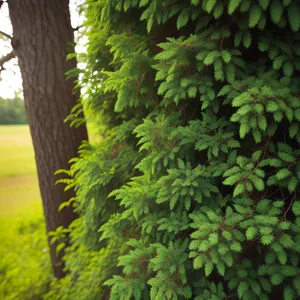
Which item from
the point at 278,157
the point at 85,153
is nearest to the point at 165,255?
the point at 278,157

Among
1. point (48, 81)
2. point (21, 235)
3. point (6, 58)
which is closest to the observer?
point (48, 81)

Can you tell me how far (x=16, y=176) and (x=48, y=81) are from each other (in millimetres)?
8796

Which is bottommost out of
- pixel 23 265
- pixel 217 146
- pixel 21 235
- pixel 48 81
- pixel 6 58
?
pixel 21 235

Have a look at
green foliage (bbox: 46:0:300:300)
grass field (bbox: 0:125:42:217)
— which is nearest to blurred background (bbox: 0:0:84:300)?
grass field (bbox: 0:125:42:217)

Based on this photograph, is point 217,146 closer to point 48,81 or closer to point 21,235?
point 48,81

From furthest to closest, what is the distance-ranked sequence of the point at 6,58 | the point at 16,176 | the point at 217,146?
the point at 16,176 → the point at 6,58 → the point at 217,146

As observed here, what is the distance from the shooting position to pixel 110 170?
10.1 ft

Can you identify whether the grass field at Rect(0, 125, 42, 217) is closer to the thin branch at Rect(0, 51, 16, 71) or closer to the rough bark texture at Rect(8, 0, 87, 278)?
the rough bark texture at Rect(8, 0, 87, 278)

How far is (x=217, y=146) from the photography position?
1.97m

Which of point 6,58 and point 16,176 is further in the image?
point 16,176

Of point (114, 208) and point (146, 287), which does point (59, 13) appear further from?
point (146, 287)

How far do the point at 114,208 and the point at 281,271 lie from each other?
2.10 meters

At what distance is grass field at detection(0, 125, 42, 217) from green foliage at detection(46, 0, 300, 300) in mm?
6417

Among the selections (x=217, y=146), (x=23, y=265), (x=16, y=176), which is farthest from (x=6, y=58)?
(x=16, y=176)
